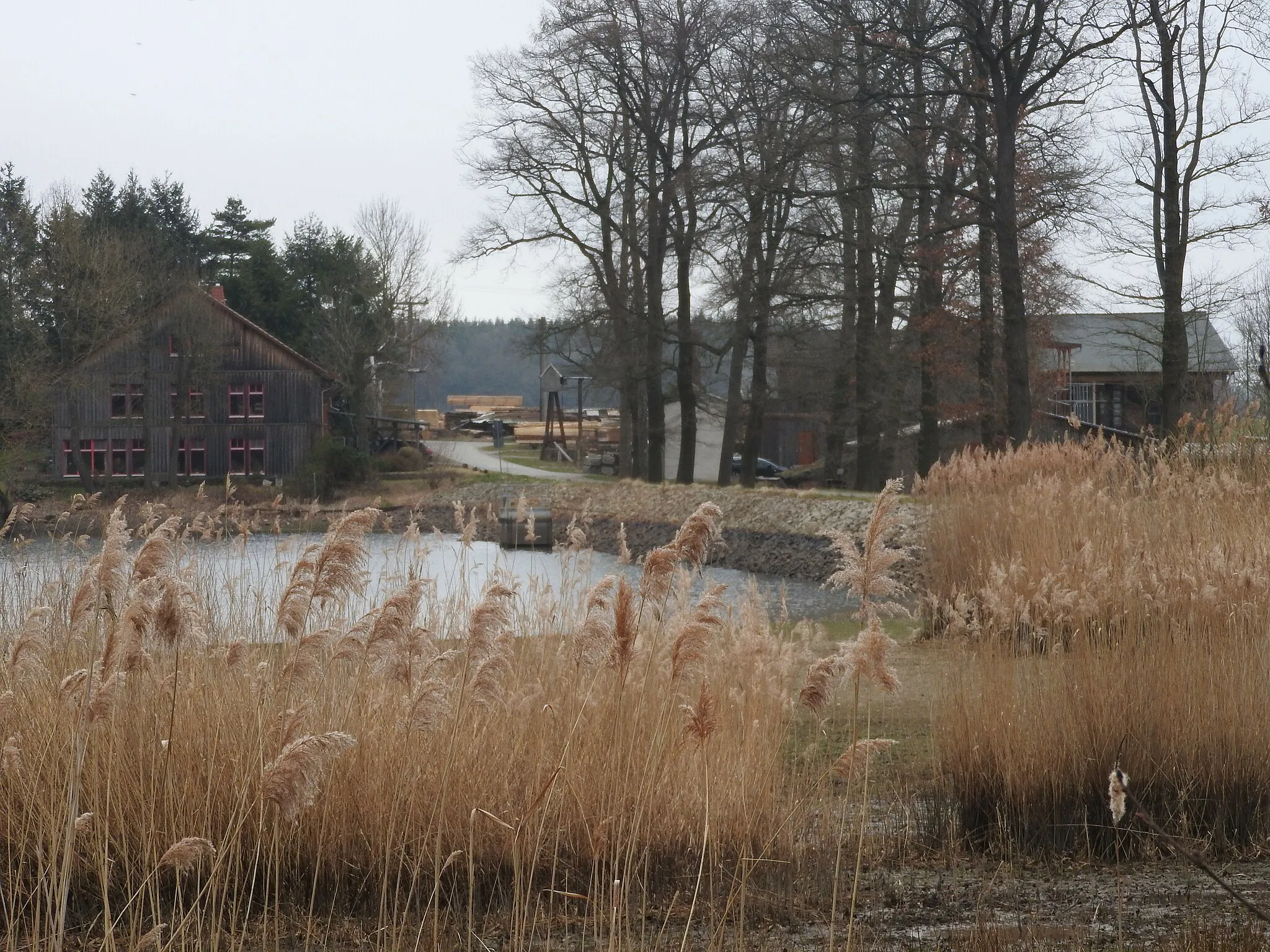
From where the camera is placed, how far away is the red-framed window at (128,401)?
41500 mm

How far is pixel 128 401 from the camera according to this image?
41.2 meters

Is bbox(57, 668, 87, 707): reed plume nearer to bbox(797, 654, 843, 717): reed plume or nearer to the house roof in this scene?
bbox(797, 654, 843, 717): reed plume

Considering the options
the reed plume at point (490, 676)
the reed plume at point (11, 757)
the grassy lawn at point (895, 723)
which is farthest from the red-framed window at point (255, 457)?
the reed plume at point (490, 676)

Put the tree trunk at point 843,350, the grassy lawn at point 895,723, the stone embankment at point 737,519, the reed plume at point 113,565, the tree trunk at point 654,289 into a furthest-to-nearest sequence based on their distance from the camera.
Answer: the tree trunk at point 654,289, the tree trunk at point 843,350, the stone embankment at point 737,519, the grassy lawn at point 895,723, the reed plume at point 113,565

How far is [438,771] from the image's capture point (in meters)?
4.91

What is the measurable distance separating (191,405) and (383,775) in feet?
132

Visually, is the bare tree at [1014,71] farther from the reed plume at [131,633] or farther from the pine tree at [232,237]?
the pine tree at [232,237]

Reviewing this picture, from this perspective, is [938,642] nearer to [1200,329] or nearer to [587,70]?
[587,70]

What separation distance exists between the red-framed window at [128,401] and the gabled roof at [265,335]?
11.9ft

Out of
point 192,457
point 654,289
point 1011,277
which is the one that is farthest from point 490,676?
point 192,457

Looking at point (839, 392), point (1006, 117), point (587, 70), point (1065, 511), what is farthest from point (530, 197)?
point (1065, 511)

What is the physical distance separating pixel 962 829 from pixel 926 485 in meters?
7.59

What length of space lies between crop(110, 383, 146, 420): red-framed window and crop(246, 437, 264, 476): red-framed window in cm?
362

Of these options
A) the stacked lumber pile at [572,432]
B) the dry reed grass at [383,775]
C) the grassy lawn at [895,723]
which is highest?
the stacked lumber pile at [572,432]
